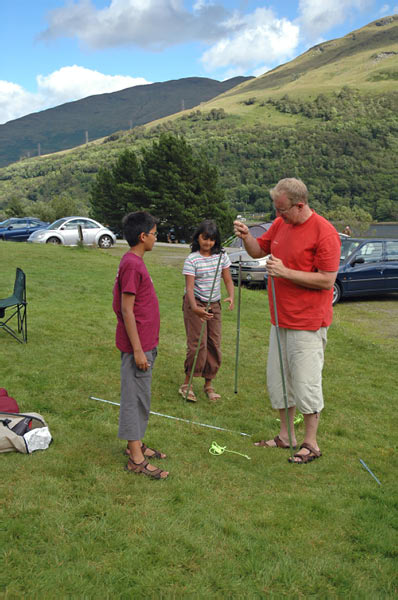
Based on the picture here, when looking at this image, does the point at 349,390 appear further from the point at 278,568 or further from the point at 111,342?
the point at 278,568

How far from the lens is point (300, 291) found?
4.02 m

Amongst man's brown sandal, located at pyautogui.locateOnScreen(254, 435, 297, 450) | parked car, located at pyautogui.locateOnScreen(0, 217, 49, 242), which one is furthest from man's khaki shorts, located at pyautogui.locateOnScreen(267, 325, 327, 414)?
parked car, located at pyautogui.locateOnScreen(0, 217, 49, 242)

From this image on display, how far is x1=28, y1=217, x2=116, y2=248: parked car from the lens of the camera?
2312cm

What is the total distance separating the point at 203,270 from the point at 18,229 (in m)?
25.4

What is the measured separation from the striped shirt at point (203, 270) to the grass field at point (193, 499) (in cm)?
117

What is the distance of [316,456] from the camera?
431 centimetres

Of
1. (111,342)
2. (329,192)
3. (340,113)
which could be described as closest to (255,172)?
(329,192)

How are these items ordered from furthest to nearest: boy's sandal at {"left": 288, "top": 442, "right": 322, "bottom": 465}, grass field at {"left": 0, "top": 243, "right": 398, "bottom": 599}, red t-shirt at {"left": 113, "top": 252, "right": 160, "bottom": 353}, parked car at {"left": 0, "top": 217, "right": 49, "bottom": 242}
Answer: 1. parked car at {"left": 0, "top": 217, "right": 49, "bottom": 242}
2. boy's sandal at {"left": 288, "top": 442, "right": 322, "bottom": 465}
3. red t-shirt at {"left": 113, "top": 252, "right": 160, "bottom": 353}
4. grass field at {"left": 0, "top": 243, "right": 398, "bottom": 599}

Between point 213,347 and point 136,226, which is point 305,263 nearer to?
point 136,226

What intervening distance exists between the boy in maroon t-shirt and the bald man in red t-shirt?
0.91 meters

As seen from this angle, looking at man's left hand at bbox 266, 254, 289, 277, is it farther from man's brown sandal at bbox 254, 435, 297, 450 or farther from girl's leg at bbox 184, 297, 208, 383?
girl's leg at bbox 184, 297, 208, 383

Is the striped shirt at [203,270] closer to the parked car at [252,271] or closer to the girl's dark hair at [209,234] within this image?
the girl's dark hair at [209,234]

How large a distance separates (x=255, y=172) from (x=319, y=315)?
317 ft

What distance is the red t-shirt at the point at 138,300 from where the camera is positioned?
3521 mm
